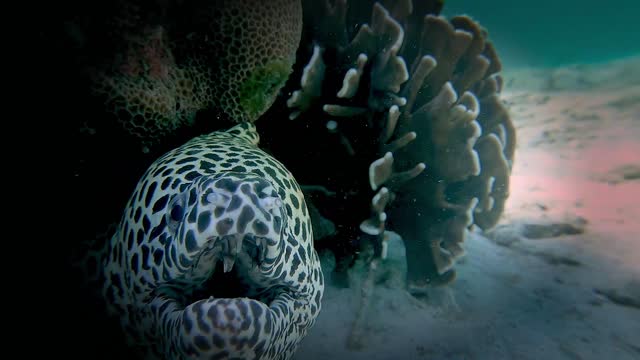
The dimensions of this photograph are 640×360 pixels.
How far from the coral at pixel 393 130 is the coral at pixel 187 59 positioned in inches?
12.6

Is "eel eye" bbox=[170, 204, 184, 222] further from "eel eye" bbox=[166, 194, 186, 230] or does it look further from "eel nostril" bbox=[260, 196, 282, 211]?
"eel nostril" bbox=[260, 196, 282, 211]

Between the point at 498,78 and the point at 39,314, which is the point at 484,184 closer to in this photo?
→ the point at 498,78

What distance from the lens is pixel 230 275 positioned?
1825 mm

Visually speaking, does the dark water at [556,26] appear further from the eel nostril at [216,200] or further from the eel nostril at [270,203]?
the eel nostril at [216,200]

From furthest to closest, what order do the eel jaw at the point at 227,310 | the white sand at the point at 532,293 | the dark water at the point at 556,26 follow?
the dark water at the point at 556,26, the white sand at the point at 532,293, the eel jaw at the point at 227,310

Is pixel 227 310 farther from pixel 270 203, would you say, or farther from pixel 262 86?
pixel 262 86

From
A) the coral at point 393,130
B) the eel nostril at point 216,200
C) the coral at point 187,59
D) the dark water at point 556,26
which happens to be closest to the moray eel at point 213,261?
the eel nostril at point 216,200

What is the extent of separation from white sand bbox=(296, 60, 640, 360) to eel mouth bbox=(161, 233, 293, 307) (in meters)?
0.74

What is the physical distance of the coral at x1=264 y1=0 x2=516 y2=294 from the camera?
2.61 metres

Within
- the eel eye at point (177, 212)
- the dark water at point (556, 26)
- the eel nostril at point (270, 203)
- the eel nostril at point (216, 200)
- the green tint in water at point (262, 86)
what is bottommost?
the dark water at point (556, 26)

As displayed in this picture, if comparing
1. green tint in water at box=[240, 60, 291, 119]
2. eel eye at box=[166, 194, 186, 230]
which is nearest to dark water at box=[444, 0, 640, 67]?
green tint in water at box=[240, 60, 291, 119]

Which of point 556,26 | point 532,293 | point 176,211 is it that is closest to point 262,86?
point 176,211

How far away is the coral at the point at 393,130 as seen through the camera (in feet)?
8.57

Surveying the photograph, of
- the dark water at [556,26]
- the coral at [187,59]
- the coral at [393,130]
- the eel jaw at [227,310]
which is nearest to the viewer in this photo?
the eel jaw at [227,310]
